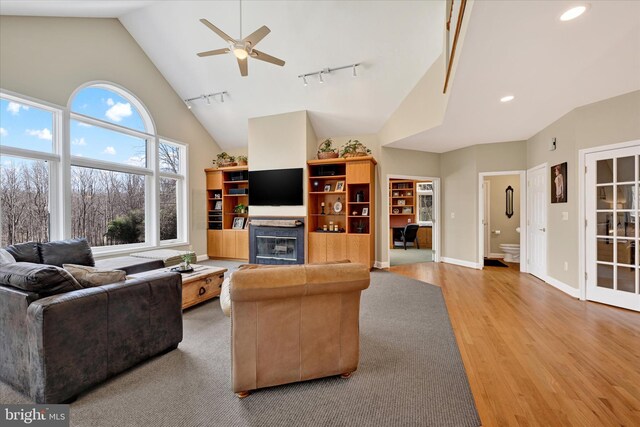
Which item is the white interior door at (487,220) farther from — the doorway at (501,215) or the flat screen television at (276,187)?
the flat screen television at (276,187)

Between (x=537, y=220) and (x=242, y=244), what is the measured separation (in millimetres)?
6029

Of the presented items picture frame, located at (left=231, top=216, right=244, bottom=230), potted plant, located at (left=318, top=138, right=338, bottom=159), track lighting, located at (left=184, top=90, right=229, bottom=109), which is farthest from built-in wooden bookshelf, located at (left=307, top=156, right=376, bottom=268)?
track lighting, located at (left=184, top=90, right=229, bottom=109)

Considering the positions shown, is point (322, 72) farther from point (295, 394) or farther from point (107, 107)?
point (295, 394)

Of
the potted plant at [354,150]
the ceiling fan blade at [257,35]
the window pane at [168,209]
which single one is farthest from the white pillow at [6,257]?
the potted plant at [354,150]

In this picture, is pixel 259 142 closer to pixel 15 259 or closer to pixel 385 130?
pixel 385 130

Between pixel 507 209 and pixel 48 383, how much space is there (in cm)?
797

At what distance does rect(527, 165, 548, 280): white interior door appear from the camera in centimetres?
454

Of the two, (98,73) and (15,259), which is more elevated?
(98,73)

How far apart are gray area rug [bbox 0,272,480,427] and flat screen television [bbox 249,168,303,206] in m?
3.48

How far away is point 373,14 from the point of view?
12.7 feet

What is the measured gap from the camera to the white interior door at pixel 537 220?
4.54 m

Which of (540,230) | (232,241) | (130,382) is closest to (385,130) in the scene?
(540,230)

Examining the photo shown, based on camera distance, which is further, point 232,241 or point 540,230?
point 232,241

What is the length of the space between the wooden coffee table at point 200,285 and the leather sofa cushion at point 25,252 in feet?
4.61
